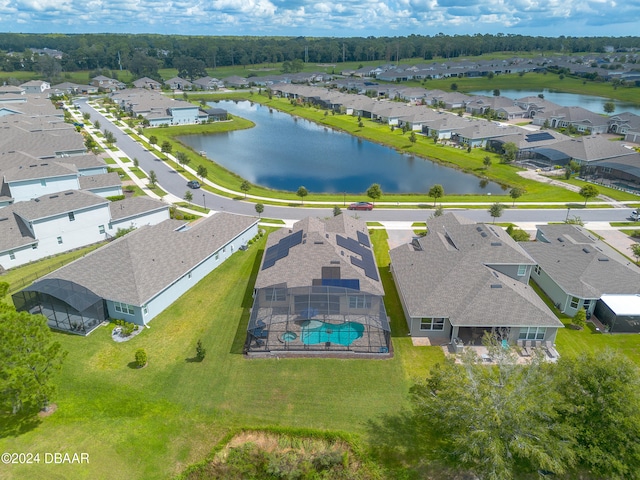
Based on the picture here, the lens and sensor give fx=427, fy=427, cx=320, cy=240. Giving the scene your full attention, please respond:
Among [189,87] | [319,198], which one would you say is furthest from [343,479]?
[189,87]

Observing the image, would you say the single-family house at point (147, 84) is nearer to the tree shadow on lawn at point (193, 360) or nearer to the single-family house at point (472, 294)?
the single-family house at point (472, 294)

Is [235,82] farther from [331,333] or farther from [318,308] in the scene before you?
[331,333]

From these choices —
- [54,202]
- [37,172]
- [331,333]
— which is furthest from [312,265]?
[37,172]

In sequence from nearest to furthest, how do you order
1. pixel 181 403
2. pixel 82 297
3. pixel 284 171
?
pixel 181 403 < pixel 82 297 < pixel 284 171

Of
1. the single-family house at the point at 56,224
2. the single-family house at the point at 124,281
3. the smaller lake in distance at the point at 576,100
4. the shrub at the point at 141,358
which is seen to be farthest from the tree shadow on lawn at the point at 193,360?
the smaller lake in distance at the point at 576,100

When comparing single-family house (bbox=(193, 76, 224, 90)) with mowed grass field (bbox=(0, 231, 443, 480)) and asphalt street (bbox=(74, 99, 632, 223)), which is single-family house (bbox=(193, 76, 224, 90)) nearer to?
asphalt street (bbox=(74, 99, 632, 223))

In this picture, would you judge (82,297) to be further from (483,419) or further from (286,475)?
(483,419)
